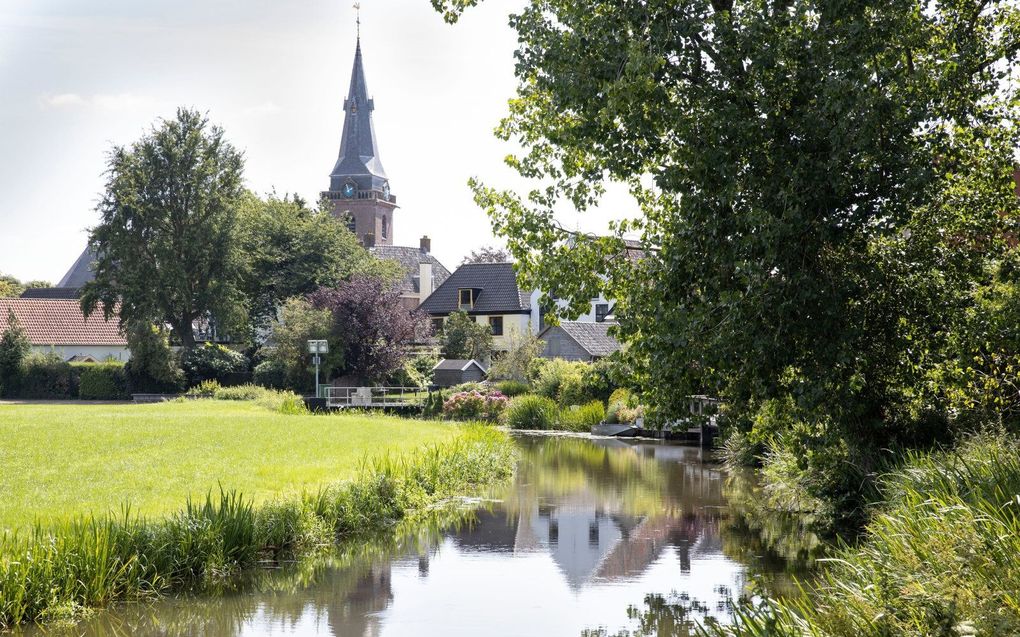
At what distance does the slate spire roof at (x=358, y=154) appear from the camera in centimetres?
9669

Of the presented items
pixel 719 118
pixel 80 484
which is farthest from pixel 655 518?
pixel 80 484

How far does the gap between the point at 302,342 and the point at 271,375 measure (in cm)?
348

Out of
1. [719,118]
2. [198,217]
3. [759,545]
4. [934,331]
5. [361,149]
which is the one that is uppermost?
[361,149]

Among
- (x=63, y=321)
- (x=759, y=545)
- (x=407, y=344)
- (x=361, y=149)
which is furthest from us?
(x=361, y=149)

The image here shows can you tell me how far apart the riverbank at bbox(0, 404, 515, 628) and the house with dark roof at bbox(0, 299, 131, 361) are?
158 feet

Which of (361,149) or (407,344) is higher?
(361,149)

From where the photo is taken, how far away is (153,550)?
11055 mm

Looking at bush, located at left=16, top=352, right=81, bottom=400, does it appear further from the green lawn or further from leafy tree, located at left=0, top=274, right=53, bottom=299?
leafy tree, located at left=0, top=274, right=53, bottom=299

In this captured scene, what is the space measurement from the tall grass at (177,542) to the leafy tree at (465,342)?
36.9m

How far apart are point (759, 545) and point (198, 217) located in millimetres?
41344

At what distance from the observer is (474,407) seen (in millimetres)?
37781

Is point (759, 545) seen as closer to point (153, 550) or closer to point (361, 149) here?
point (153, 550)

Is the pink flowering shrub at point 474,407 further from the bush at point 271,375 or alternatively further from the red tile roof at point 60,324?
the red tile roof at point 60,324

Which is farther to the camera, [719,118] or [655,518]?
[655,518]
